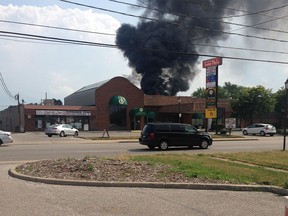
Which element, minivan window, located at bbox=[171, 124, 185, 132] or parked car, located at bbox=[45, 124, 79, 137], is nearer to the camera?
minivan window, located at bbox=[171, 124, 185, 132]

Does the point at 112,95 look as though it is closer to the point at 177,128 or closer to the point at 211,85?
the point at 211,85

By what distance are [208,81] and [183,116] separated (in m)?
24.6

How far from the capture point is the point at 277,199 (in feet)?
28.1

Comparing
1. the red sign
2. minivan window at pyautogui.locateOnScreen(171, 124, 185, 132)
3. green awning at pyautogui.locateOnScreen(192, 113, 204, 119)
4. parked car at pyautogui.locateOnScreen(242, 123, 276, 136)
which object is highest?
the red sign

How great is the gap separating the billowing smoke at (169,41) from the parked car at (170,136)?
27.0 m

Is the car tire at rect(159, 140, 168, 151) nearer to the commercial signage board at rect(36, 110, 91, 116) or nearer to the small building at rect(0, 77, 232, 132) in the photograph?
the small building at rect(0, 77, 232, 132)

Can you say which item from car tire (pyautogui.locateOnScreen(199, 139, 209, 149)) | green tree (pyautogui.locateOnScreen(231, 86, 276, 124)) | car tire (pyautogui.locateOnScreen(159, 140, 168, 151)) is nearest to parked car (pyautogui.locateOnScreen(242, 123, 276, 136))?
green tree (pyautogui.locateOnScreen(231, 86, 276, 124))

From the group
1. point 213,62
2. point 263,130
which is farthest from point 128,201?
point 263,130

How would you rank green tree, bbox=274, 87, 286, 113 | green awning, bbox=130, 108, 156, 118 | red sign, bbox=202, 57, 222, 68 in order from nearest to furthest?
red sign, bbox=202, 57, 222, 68
green awning, bbox=130, 108, 156, 118
green tree, bbox=274, 87, 286, 113

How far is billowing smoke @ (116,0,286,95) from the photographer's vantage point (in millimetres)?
55406

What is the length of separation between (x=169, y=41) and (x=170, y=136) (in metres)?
43.6

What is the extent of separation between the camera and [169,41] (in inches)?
2554

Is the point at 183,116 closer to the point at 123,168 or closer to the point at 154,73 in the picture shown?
the point at 154,73

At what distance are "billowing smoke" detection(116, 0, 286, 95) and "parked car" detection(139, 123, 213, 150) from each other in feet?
88.6
